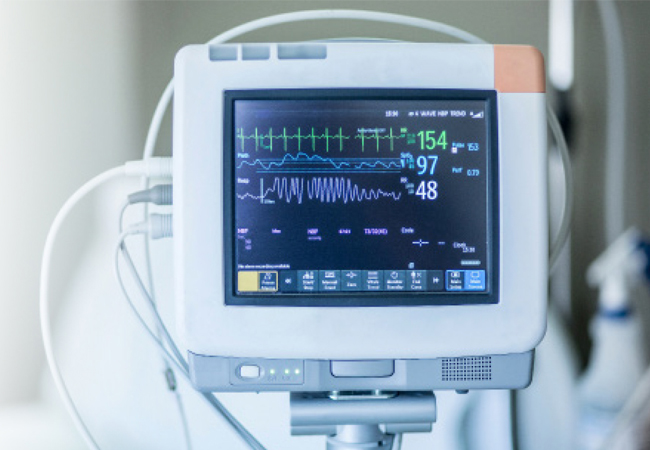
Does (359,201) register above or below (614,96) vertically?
below

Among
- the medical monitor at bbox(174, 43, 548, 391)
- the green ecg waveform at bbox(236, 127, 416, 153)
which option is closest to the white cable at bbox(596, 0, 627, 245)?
the medical monitor at bbox(174, 43, 548, 391)

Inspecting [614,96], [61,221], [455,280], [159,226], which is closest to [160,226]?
[159,226]

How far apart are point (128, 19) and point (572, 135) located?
0.68 metres

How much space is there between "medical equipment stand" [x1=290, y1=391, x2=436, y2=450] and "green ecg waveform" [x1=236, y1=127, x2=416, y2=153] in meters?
0.28

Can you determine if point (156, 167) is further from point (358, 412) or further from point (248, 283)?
point (358, 412)

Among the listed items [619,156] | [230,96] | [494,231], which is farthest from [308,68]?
[619,156]

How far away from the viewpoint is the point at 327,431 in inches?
30.6

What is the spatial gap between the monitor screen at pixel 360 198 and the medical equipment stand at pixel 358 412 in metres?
0.12

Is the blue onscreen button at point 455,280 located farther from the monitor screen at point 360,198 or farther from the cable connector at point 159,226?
the cable connector at point 159,226

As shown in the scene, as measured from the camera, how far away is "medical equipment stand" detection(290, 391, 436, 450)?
29.6 inches

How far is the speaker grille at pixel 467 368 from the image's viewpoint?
74 cm

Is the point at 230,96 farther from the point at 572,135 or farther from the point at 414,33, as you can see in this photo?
the point at 572,135

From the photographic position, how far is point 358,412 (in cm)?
75

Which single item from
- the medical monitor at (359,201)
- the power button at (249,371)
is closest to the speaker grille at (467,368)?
the medical monitor at (359,201)
